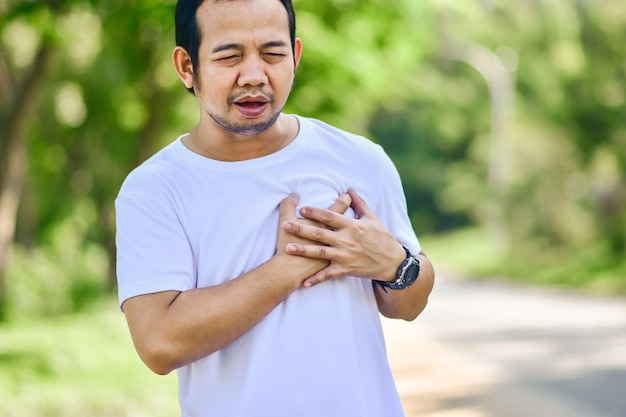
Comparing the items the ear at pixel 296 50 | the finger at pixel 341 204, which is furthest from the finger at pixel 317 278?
the ear at pixel 296 50

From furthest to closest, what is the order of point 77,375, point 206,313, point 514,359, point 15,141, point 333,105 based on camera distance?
point 333,105 < point 15,141 < point 514,359 < point 77,375 < point 206,313

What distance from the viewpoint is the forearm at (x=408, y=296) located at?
93.0 inches

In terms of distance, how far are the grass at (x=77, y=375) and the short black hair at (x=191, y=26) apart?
5.69 meters

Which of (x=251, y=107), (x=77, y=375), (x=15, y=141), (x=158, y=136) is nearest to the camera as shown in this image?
(x=251, y=107)

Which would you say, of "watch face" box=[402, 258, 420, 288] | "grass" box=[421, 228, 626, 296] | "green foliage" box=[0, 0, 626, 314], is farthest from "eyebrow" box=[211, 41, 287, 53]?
"grass" box=[421, 228, 626, 296]

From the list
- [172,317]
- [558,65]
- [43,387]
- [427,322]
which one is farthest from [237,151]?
[558,65]

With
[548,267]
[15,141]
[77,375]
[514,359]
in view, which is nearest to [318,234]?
[77,375]

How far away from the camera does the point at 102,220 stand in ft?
70.9

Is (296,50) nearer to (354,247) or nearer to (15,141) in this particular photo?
(354,247)

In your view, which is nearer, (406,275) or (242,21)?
(242,21)

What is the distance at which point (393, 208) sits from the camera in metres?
2.43

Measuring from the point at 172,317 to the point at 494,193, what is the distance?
30.7m

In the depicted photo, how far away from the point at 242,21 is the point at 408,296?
2.30 feet

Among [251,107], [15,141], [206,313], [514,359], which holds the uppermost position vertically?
[15,141]
